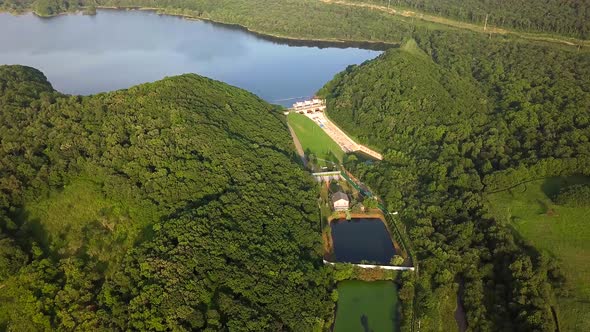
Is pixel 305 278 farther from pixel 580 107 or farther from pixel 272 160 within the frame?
pixel 580 107

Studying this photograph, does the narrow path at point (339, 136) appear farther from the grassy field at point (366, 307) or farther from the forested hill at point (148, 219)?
the grassy field at point (366, 307)

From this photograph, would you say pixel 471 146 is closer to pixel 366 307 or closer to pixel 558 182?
pixel 558 182

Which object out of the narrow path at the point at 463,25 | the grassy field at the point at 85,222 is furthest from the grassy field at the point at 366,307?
the narrow path at the point at 463,25

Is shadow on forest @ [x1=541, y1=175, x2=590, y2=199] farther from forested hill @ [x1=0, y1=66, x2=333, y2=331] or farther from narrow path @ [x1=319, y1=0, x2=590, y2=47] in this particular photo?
narrow path @ [x1=319, y1=0, x2=590, y2=47]

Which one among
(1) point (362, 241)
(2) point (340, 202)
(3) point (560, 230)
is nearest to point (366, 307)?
(1) point (362, 241)

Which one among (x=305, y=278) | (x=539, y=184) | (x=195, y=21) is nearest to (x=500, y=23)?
(x=539, y=184)
